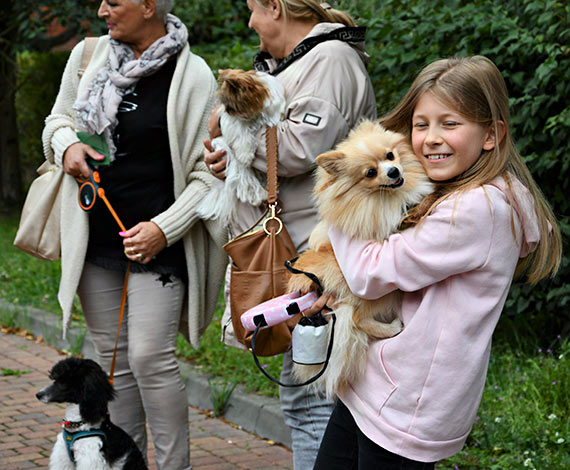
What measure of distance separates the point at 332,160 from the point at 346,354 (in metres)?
0.61

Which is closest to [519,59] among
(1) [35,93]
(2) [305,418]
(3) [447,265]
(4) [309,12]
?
(4) [309,12]

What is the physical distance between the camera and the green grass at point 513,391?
396cm

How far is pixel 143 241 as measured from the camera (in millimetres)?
3768

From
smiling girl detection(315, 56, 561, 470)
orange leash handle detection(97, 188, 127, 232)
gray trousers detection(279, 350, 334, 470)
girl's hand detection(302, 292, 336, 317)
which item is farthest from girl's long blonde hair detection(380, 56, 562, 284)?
orange leash handle detection(97, 188, 127, 232)

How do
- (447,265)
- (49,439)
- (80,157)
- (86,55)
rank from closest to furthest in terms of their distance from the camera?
(447,265) < (80,157) < (86,55) < (49,439)

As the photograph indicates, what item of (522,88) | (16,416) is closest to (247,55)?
(522,88)

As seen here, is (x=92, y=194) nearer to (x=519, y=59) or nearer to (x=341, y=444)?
(x=341, y=444)

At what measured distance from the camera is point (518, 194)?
2299 millimetres

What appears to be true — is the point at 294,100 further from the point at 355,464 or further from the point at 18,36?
the point at 18,36

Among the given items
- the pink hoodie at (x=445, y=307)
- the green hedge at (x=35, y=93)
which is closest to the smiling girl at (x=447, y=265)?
the pink hoodie at (x=445, y=307)

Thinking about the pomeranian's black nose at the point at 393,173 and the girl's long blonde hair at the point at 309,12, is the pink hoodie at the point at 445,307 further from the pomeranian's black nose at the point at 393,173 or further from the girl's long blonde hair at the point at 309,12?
the girl's long blonde hair at the point at 309,12

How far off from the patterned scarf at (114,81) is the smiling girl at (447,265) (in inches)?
70.7

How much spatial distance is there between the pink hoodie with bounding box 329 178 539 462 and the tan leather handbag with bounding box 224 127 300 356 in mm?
734

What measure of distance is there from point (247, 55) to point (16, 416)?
3299mm
